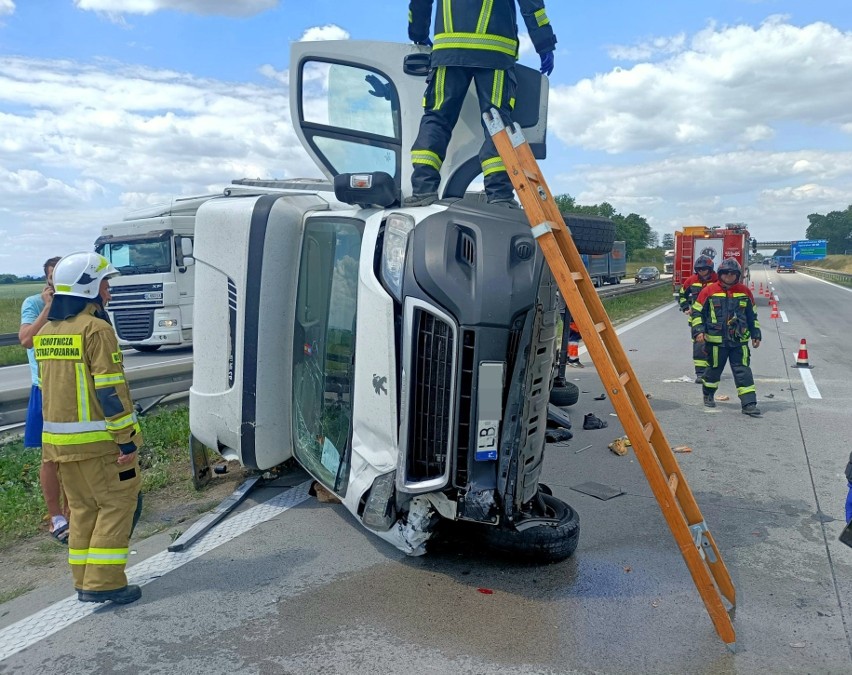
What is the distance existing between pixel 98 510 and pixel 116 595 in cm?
45

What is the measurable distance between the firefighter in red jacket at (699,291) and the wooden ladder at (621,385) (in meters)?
5.55

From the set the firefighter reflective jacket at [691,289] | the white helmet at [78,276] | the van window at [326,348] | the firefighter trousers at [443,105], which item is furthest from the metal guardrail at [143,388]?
the firefighter reflective jacket at [691,289]

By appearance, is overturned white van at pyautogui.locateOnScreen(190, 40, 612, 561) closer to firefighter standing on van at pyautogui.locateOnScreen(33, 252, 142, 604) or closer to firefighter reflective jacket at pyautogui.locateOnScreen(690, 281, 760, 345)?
firefighter standing on van at pyautogui.locateOnScreen(33, 252, 142, 604)

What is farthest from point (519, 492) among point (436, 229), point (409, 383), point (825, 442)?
point (825, 442)

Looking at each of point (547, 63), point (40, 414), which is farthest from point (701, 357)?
point (40, 414)

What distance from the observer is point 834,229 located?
143500 mm

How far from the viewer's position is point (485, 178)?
4.01m

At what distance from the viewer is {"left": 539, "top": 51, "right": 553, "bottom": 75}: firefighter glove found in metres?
4.58

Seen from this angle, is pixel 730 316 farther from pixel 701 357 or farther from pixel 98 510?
pixel 98 510

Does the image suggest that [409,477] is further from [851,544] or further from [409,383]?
[851,544]

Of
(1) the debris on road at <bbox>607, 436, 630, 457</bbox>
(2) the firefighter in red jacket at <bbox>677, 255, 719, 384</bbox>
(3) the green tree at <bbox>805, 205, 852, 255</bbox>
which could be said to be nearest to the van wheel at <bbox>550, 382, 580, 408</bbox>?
(1) the debris on road at <bbox>607, 436, 630, 457</bbox>

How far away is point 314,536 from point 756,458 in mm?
3795

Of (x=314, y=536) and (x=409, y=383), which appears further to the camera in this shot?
(x=314, y=536)

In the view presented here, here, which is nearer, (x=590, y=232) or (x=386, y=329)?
(x=386, y=329)
